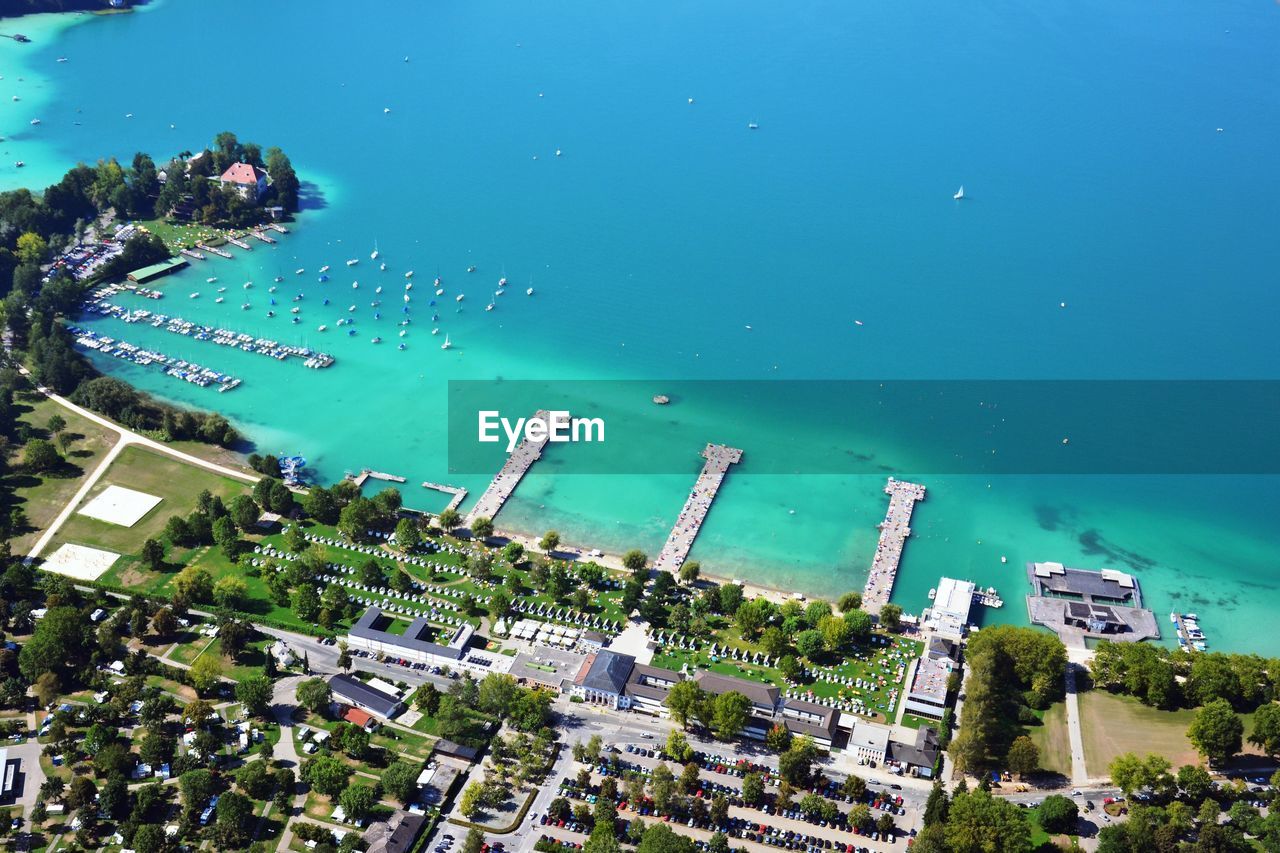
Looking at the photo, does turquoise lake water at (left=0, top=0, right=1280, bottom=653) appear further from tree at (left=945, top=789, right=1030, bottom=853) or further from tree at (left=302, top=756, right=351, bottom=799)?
tree at (left=302, top=756, right=351, bottom=799)

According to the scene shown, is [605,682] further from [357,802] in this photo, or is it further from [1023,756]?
[1023,756]

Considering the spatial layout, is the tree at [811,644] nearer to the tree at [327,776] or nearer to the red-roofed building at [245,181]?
the tree at [327,776]

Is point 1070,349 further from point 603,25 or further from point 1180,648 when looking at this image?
point 603,25

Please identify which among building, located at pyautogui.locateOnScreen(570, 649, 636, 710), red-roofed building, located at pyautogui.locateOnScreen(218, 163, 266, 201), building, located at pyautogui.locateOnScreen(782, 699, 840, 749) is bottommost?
building, located at pyautogui.locateOnScreen(570, 649, 636, 710)

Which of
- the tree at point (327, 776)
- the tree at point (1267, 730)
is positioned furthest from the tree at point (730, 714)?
the tree at point (1267, 730)

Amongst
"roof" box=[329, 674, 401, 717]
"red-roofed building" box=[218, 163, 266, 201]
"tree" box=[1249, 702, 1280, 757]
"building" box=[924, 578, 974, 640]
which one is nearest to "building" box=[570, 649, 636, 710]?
"roof" box=[329, 674, 401, 717]

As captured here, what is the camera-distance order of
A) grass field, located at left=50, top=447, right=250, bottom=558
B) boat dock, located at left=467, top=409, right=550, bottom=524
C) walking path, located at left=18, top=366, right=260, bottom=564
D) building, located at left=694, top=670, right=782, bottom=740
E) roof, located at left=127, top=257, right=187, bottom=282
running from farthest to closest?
1. roof, located at left=127, top=257, right=187, bottom=282
2. boat dock, located at left=467, top=409, right=550, bottom=524
3. walking path, located at left=18, top=366, right=260, bottom=564
4. grass field, located at left=50, top=447, right=250, bottom=558
5. building, located at left=694, top=670, right=782, bottom=740
